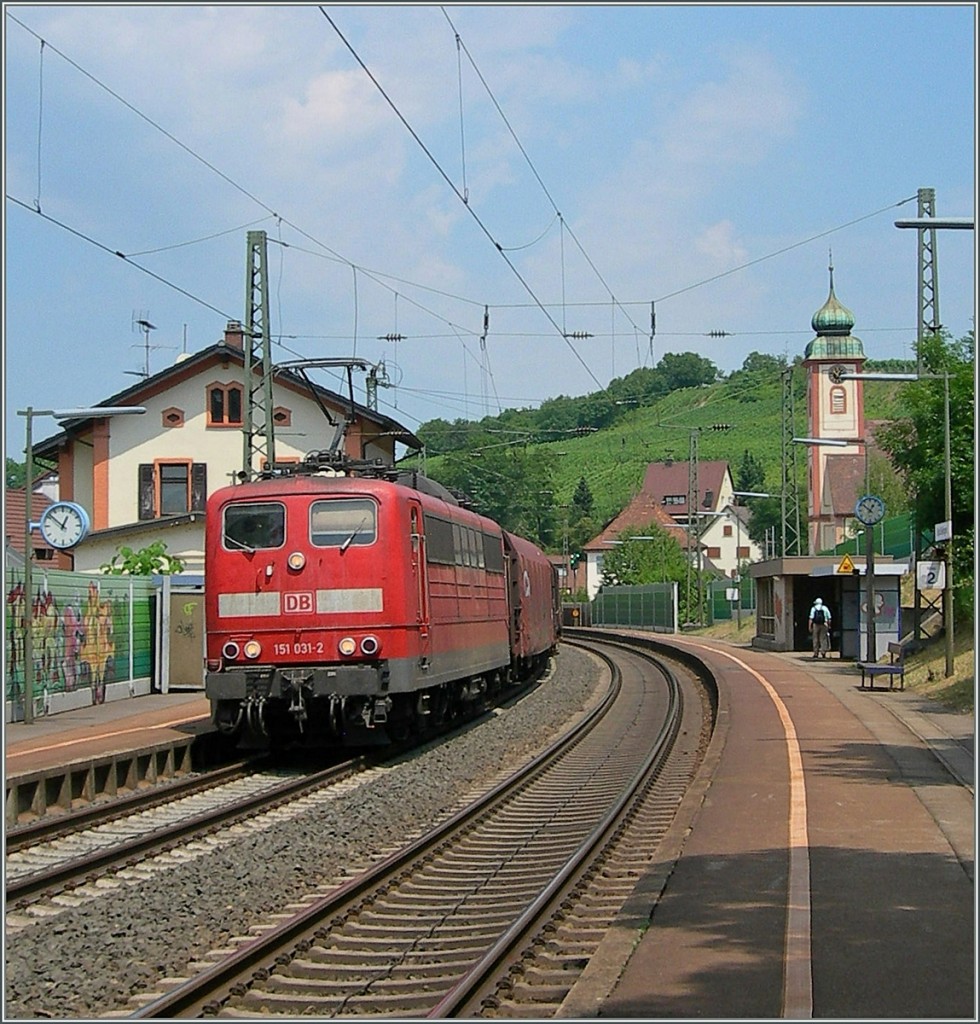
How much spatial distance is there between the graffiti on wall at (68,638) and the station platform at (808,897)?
31.8 feet

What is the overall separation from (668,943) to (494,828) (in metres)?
5.86

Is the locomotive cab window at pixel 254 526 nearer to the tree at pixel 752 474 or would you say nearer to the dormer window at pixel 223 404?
the dormer window at pixel 223 404

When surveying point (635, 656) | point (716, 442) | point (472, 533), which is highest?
point (716, 442)

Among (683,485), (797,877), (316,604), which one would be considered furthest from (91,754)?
(683,485)

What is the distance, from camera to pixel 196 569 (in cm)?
3738

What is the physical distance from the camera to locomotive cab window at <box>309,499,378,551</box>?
54.5ft

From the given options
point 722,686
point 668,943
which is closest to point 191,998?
point 668,943

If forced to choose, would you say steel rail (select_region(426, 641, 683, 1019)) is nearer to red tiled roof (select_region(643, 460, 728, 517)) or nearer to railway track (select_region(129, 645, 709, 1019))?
railway track (select_region(129, 645, 709, 1019))

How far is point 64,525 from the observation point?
969 inches

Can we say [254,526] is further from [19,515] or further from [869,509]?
[19,515]

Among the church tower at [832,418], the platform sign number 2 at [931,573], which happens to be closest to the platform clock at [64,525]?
the platform sign number 2 at [931,573]

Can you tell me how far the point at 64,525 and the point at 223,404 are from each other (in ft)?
59.2

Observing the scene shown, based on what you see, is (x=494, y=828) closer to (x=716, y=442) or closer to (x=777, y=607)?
(x=777, y=607)

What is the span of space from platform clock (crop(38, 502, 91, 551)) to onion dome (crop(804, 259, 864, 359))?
223 feet
